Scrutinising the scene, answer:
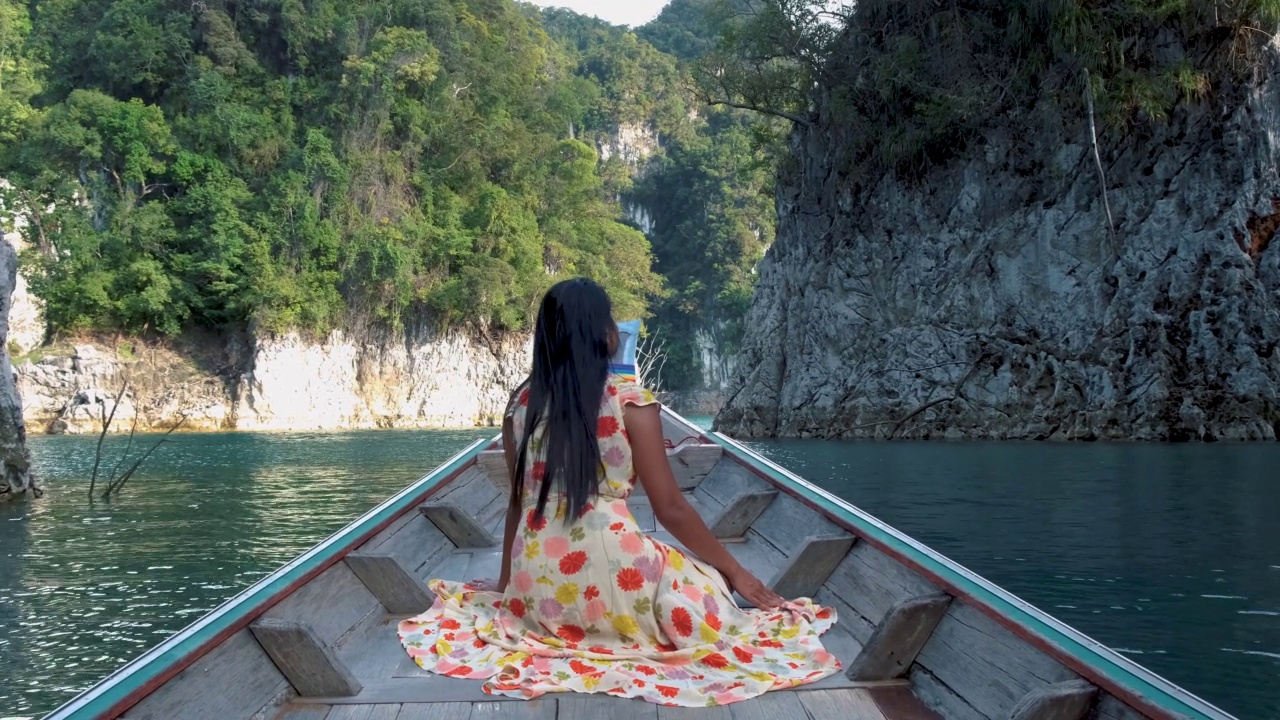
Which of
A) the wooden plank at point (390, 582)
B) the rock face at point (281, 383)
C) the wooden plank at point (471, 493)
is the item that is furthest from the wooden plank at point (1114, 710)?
the rock face at point (281, 383)

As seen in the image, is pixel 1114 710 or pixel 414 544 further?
pixel 414 544

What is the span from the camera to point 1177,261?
17.8 metres

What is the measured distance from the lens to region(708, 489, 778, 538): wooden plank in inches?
192

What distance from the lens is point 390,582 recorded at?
3.57 metres

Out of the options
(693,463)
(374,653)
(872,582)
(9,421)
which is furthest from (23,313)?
(872,582)

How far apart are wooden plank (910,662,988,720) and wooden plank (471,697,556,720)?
946 millimetres

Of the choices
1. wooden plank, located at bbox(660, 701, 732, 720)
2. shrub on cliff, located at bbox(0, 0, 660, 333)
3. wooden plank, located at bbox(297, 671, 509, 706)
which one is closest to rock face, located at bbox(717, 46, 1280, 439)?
shrub on cliff, located at bbox(0, 0, 660, 333)

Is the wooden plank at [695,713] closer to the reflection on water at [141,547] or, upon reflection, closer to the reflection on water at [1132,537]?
the reflection on water at [1132,537]

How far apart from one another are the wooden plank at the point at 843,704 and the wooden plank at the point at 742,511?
2.11m

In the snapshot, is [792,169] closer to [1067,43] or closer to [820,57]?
[820,57]

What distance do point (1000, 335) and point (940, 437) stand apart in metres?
2.31

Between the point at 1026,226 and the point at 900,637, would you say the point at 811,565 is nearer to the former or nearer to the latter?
the point at 900,637

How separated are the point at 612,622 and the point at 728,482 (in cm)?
314

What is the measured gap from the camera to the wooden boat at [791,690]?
7.06 ft
